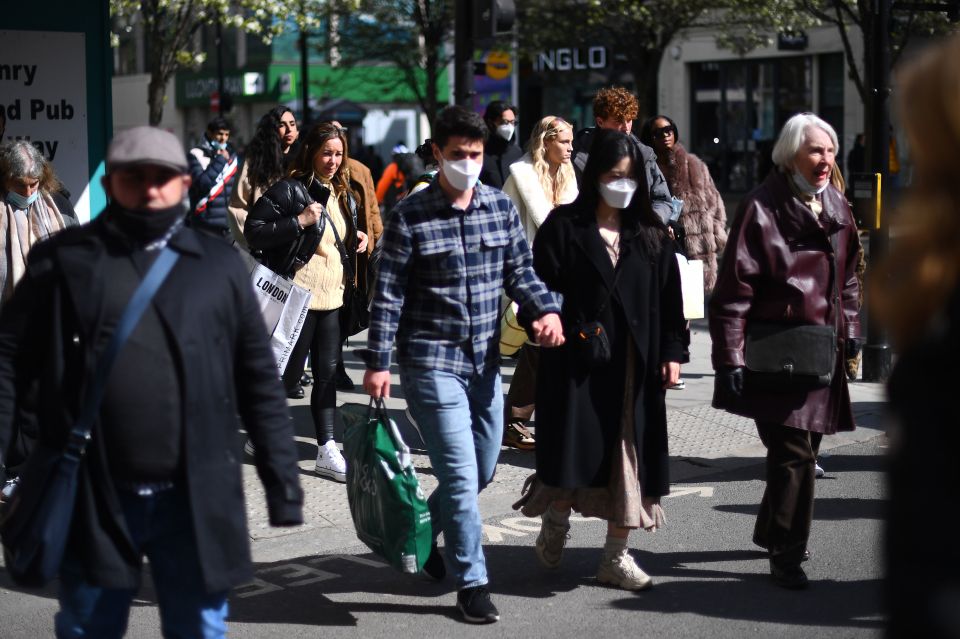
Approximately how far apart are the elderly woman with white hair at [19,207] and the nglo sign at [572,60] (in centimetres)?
2667

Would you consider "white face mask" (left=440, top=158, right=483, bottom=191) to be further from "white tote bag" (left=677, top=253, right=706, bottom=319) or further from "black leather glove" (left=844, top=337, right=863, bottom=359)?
"white tote bag" (left=677, top=253, right=706, bottom=319)

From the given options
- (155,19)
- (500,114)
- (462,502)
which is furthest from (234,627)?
(155,19)

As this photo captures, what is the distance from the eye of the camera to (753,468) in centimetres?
730

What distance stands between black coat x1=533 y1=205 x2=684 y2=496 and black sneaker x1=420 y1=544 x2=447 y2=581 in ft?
1.83

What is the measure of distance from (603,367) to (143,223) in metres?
2.19

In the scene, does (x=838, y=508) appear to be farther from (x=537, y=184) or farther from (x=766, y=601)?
(x=537, y=184)

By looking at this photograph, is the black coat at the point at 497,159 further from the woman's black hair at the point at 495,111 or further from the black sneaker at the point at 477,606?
the black sneaker at the point at 477,606

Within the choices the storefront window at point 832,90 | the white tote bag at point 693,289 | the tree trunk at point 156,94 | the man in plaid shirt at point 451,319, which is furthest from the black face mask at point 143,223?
the storefront window at point 832,90

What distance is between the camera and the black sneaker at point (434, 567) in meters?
5.29

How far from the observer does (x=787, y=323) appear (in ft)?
16.9

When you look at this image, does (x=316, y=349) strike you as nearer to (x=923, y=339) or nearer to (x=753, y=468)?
(x=753, y=468)

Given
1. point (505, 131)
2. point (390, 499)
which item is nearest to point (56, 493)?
point (390, 499)

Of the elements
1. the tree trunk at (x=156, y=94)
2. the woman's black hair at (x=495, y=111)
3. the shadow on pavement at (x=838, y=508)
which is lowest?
the shadow on pavement at (x=838, y=508)

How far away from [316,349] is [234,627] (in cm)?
235
